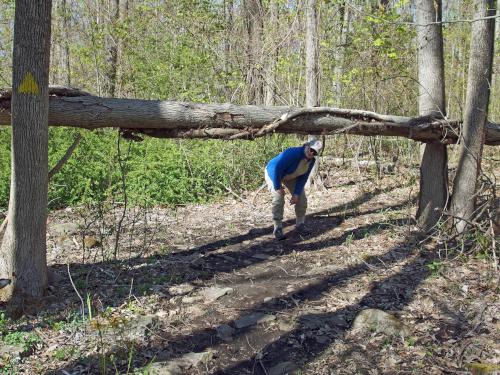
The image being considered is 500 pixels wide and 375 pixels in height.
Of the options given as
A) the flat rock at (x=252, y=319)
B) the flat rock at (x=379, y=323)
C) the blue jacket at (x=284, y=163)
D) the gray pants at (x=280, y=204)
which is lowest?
the flat rock at (x=252, y=319)

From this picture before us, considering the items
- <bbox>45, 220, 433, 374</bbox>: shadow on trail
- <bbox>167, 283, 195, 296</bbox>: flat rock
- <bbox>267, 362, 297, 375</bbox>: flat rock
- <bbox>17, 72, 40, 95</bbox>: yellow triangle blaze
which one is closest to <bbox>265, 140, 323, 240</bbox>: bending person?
<bbox>45, 220, 433, 374</bbox>: shadow on trail

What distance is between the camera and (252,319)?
4.70 metres

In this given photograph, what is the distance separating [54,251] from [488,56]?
633 cm

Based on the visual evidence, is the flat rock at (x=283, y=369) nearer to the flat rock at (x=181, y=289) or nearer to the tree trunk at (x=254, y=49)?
the flat rock at (x=181, y=289)

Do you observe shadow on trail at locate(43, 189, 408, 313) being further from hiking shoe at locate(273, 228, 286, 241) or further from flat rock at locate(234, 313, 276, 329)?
flat rock at locate(234, 313, 276, 329)

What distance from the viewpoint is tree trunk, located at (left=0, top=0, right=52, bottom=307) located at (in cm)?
434

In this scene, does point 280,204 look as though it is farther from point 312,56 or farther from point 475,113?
point 312,56

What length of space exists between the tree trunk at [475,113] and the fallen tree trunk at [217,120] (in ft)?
0.95

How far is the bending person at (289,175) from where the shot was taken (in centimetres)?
702

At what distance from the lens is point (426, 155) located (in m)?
7.08

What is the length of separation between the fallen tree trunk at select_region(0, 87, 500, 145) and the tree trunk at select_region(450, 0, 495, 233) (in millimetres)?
289

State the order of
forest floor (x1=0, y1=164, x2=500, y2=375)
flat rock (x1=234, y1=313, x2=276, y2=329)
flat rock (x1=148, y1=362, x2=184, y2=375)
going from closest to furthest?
flat rock (x1=148, y1=362, x2=184, y2=375) < forest floor (x1=0, y1=164, x2=500, y2=375) < flat rock (x1=234, y1=313, x2=276, y2=329)

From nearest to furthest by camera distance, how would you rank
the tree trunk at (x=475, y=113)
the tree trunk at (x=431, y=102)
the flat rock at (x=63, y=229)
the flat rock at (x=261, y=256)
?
the tree trunk at (x=475, y=113), the flat rock at (x=261, y=256), the tree trunk at (x=431, y=102), the flat rock at (x=63, y=229)

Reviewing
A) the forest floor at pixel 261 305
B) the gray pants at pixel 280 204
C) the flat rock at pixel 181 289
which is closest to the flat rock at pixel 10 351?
the forest floor at pixel 261 305
